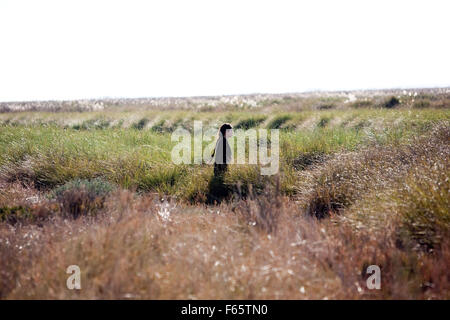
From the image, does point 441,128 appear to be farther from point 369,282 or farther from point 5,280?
point 5,280

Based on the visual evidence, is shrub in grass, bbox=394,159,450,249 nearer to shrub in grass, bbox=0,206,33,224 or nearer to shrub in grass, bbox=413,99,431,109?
shrub in grass, bbox=0,206,33,224

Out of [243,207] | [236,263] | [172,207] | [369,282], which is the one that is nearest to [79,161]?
[172,207]

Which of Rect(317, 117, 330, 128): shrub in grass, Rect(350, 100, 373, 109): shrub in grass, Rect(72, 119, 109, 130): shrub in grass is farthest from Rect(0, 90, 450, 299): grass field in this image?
Rect(350, 100, 373, 109): shrub in grass

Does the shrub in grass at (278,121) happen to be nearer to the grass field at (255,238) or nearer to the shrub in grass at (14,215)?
the grass field at (255,238)

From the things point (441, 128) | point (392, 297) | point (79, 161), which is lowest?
point (392, 297)

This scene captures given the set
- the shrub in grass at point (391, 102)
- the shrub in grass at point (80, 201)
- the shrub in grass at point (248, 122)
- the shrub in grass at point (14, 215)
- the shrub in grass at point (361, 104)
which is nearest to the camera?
the shrub in grass at point (14, 215)

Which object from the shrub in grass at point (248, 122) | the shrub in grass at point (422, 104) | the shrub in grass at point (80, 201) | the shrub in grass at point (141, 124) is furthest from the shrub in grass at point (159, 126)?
the shrub in grass at point (422, 104)

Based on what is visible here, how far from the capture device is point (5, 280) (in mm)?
2752

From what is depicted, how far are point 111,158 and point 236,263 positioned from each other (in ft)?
16.9

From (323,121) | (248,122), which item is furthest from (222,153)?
(248,122)

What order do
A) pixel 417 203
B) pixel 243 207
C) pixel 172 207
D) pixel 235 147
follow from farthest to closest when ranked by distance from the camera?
pixel 235 147
pixel 172 207
pixel 243 207
pixel 417 203

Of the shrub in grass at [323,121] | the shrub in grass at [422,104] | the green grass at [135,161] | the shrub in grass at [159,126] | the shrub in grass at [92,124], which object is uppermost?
the shrub in grass at [422,104]

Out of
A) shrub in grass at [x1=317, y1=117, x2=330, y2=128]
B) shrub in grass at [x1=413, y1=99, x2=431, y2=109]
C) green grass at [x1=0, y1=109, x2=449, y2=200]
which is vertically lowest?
green grass at [x1=0, y1=109, x2=449, y2=200]

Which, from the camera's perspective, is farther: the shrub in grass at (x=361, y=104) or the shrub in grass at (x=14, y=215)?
the shrub in grass at (x=361, y=104)
